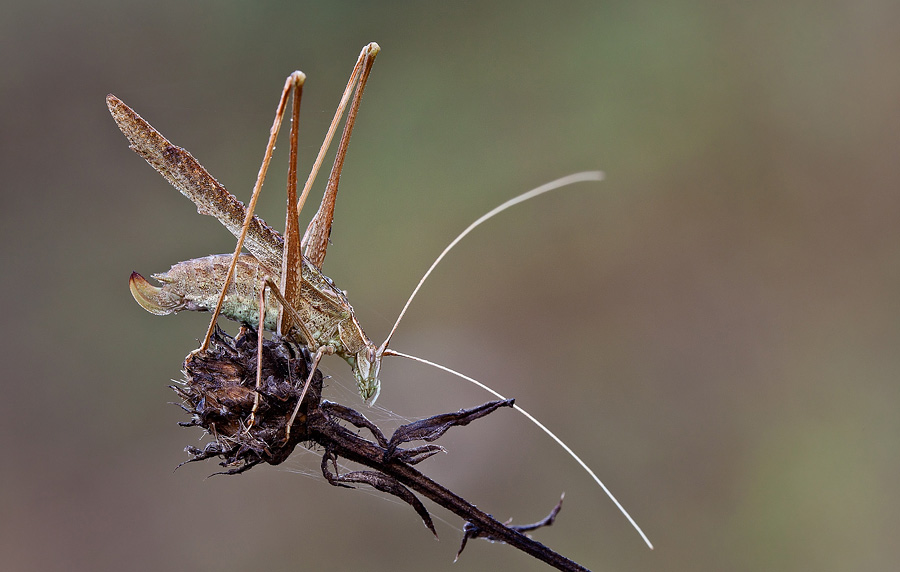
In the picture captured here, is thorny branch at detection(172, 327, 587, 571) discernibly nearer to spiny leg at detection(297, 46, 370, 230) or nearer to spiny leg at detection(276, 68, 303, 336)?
spiny leg at detection(276, 68, 303, 336)

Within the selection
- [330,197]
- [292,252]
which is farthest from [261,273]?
[330,197]

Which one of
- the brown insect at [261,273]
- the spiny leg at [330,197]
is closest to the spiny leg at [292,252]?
the brown insect at [261,273]

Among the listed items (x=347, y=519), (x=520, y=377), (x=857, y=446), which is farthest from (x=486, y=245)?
(x=857, y=446)

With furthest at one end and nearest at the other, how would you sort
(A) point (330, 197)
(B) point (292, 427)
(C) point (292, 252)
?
(A) point (330, 197) → (C) point (292, 252) → (B) point (292, 427)

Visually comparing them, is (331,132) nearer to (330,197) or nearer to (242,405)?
(330,197)

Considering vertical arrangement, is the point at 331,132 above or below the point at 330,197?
above
